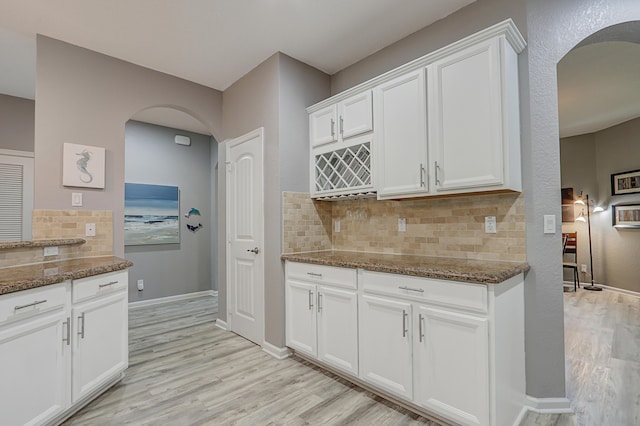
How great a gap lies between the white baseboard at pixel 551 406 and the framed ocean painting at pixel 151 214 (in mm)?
4700

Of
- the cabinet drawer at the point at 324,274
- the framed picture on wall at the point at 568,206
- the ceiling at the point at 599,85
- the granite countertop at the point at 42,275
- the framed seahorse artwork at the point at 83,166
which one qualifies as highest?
the ceiling at the point at 599,85

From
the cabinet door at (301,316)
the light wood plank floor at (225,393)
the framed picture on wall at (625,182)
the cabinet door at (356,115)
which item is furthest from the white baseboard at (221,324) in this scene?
the framed picture on wall at (625,182)

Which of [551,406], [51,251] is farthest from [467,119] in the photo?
[51,251]

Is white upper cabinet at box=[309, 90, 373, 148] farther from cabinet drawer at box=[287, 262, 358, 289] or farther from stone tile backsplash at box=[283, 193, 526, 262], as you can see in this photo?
cabinet drawer at box=[287, 262, 358, 289]

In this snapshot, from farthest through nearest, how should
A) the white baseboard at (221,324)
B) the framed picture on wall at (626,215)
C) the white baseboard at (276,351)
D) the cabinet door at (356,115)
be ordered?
the framed picture on wall at (626,215), the white baseboard at (221,324), the white baseboard at (276,351), the cabinet door at (356,115)

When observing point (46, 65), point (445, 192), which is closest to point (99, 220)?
point (46, 65)

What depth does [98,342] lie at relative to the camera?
2084mm

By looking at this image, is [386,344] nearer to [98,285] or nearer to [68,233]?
[98,285]

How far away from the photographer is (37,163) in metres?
2.55

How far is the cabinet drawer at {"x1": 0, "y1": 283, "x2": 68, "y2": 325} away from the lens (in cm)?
153

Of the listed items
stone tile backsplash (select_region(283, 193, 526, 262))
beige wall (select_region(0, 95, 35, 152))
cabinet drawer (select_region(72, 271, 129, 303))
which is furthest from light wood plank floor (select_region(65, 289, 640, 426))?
beige wall (select_region(0, 95, 35, 152))

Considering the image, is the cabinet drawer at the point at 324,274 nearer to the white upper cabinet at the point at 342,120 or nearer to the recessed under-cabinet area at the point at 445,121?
the recessed under-cabinet area at the point at 445,121

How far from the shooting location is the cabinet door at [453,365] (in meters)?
1.61

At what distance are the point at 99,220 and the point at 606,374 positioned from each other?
4412 millimetres
